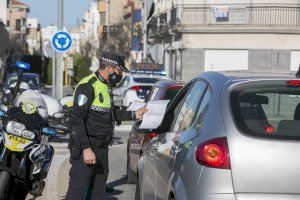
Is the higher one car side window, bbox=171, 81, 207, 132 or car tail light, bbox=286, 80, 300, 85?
car tail light, bbox=286, 80, 300, 85

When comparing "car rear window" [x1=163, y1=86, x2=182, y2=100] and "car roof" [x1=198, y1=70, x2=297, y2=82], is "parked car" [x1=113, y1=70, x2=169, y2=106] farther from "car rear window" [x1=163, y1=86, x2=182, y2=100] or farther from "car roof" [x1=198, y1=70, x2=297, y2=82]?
"car roof" [x1=198, y1=70, x2=297, y2=82]

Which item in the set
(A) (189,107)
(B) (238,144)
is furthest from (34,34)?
(B) (238,144)

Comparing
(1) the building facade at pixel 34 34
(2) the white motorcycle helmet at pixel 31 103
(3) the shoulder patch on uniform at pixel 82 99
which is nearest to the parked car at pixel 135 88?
(2) the white motorcycle helmet at pixel 31 103

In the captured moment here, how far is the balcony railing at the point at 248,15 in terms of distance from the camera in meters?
41.9

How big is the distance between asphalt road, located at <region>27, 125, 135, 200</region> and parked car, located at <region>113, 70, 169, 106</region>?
9.15 m

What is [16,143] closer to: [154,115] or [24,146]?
[24,146]

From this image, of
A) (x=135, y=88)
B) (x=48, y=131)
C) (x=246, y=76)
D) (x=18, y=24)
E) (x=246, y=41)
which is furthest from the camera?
(x=18, y=24)

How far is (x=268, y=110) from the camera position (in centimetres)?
534

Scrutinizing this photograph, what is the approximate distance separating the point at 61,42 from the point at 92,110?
15.6 meters

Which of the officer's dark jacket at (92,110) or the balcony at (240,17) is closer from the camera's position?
the officer's dark jacket at (92,110)

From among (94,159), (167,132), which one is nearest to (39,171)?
(94,159)

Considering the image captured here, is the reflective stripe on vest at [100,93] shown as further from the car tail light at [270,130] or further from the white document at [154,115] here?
the car tail light at [270,130]

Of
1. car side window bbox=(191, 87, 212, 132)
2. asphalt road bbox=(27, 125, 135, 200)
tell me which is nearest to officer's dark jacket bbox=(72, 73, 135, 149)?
car side window bbox=(191, 87, 212, 132)

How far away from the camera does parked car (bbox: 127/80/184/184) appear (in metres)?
10.1
